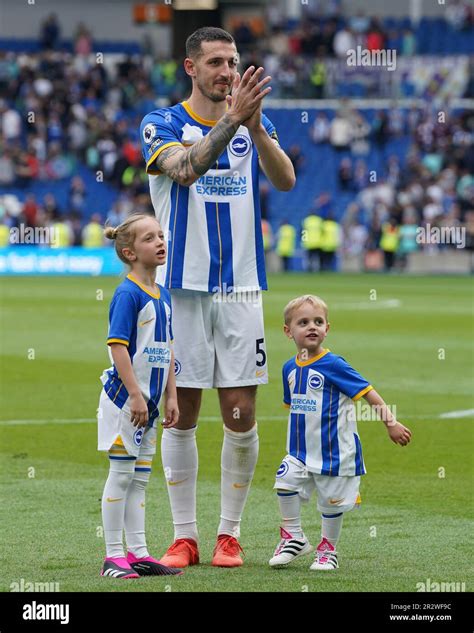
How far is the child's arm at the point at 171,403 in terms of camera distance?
623 centimetres

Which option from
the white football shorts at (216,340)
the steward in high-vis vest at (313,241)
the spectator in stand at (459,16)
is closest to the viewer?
A: the white football shorts at (216,340)

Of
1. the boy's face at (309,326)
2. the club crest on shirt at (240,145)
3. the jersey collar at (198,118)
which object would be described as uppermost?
the jersey collar at (198,118)

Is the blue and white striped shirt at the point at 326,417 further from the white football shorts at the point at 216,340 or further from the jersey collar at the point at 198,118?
the jersey collar at the point at 198,118

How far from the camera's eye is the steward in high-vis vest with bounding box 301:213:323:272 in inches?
1374

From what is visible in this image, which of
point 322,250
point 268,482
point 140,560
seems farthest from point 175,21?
point 140,560

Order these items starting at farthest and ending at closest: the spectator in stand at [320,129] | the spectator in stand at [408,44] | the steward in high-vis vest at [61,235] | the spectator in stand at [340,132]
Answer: the spectator in stand at [408,44] → the spectator in stand at [320,129] → the spectator in stand at [340,132] → the steward in high-vis vest at [61,235]

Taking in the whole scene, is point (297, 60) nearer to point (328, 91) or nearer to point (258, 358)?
point (328, 91)

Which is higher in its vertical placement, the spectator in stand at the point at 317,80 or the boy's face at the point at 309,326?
the spectator in stand at the point at 317,80

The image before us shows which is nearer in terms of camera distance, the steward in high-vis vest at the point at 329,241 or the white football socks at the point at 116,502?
the white football socks at the point at 116,502

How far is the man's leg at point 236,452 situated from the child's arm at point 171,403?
500 mm

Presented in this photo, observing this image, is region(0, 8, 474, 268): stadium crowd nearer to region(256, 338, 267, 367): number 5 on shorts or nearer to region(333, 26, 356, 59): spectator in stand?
region(333, 26, 356, 59): spectator in stand

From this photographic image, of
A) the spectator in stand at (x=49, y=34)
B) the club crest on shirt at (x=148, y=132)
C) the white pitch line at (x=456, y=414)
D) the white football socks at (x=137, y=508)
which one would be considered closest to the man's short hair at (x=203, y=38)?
the club crest on shirt at (x=148, y=132)

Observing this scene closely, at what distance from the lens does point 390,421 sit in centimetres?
616

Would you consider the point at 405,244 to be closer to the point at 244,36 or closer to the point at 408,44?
the point at 408,44
